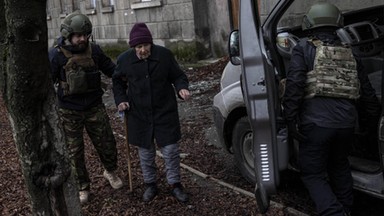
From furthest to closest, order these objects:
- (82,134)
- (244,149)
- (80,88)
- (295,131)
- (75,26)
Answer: (244,149), (82,134), (80,88), (75,26), (295,131)

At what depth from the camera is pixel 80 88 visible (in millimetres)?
4496

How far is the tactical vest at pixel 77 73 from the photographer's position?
4465mm

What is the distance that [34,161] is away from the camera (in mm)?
3225

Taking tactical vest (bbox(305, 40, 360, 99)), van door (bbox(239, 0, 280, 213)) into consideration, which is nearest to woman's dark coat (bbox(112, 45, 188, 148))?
van door (bbox(239, 0, 280, 213))

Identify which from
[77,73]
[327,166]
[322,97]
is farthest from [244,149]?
[77,73]

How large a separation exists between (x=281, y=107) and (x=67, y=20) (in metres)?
2.02

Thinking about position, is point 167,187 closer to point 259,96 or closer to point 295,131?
point 295,131

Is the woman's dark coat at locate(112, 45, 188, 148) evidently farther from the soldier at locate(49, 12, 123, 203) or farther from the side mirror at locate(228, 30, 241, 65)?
the side mirror at locate(228, 30, 241, 65)

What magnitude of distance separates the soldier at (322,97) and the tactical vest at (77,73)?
178 cm

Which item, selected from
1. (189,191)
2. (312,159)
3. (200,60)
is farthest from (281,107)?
(200,60)

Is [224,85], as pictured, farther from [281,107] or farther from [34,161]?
[34,161]

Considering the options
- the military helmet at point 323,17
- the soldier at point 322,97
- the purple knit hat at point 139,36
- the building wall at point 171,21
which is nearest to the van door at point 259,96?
the soldier at point 322,97

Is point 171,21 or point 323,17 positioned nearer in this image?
point 323,17

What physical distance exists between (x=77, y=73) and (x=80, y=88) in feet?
0.43
